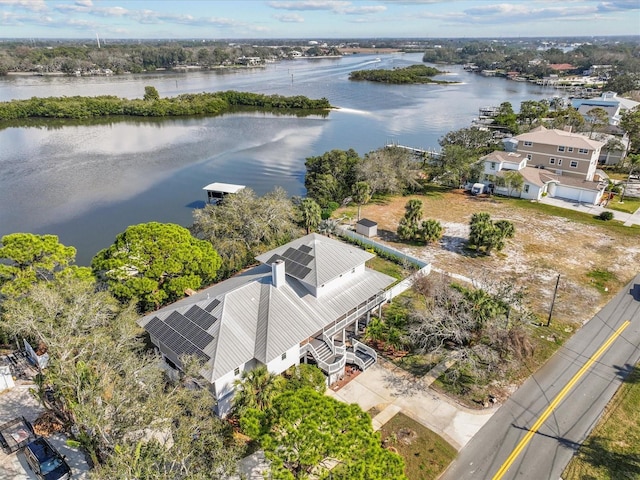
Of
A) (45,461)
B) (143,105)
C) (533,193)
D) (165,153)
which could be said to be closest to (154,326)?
(45,461)

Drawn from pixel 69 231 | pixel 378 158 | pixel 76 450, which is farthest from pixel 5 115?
pixel 76 450

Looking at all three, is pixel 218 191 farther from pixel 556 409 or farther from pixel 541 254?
pixel 556 409

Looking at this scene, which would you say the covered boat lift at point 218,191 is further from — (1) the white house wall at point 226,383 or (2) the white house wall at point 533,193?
(2) the white house wall at point 533,193

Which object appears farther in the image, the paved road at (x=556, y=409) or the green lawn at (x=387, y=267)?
the green lawn at (x=387, y=267)

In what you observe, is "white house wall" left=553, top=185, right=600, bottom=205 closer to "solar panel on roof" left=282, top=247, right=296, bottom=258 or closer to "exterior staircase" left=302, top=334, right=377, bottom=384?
"exterior staircase" left=302, top=334, right=377, bottom=384

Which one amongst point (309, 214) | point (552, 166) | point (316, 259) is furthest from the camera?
point (552, 166)

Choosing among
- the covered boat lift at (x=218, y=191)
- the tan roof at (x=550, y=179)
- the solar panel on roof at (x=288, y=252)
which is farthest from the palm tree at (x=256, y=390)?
the tan roof at (x=550, y=179)

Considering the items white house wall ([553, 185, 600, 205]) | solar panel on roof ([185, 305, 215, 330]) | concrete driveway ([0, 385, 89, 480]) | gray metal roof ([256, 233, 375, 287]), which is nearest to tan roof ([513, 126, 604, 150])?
white house wall ([553, 185, 600, 205])
